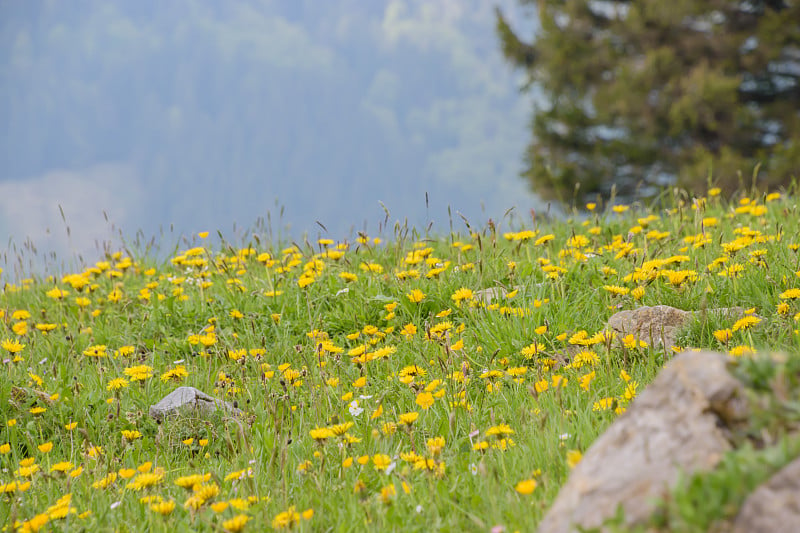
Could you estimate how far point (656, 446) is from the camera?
5.20 ft

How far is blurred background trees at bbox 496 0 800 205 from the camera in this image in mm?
16156

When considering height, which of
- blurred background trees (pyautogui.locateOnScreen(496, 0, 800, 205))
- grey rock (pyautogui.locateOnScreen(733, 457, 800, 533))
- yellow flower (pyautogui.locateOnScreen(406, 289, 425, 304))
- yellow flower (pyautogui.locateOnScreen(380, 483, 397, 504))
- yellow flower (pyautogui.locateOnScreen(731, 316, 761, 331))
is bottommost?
yellow flower (pyautogui.locateOnScreen(380, 483, 397, 504))

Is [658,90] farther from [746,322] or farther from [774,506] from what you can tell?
[774,506]

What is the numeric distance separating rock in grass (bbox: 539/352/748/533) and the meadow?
567 millimetres

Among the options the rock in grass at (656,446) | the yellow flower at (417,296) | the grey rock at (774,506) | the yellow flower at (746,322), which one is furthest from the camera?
the yellow flower at (417,296)

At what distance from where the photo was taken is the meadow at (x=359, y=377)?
2.61 metres

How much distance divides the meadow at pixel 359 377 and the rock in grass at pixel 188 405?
72 millimetres

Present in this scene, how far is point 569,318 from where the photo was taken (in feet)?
14.3

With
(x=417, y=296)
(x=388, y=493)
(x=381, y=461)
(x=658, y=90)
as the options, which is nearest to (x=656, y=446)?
(x=388, y=493)

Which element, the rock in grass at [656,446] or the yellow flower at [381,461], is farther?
the yellow flower at [381,461]

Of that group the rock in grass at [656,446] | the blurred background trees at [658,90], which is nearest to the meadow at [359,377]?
the rock in grass at [656,446]

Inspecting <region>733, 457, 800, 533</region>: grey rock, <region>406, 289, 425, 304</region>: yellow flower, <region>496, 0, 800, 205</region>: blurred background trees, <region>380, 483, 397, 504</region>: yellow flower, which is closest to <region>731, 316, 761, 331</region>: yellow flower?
<region>406, 289, 425, 304</region>: yellow flower

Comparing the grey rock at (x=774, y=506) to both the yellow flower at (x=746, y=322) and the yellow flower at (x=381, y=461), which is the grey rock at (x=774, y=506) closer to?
the yellow flower at (x=381, y=461)

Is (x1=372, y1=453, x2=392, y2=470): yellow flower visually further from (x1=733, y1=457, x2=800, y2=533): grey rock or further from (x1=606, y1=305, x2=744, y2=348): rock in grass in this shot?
(x1=606, y1=305, x2=744, y2=348): rock in grass
